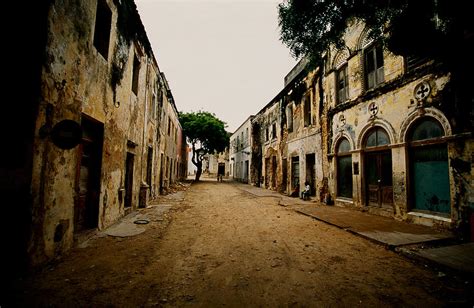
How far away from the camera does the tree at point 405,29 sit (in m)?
3.34

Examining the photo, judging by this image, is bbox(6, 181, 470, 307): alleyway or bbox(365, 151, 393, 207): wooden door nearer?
bbox(6, 181, 470, 307): alleyway

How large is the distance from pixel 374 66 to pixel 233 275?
863 centimetres

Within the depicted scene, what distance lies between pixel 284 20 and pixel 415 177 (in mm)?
5829

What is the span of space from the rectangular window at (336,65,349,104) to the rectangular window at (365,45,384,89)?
1.11m

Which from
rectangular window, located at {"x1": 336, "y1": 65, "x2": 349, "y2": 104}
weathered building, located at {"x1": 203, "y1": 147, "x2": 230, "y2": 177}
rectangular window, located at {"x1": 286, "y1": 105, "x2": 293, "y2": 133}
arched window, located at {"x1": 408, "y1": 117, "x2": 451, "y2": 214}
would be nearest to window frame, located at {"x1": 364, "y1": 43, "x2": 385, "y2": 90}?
rectangular window, located at {"x1": 336, "y1": 65, "x2": 349, "y2": 104}

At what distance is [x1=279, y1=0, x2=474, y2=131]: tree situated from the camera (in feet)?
10.9

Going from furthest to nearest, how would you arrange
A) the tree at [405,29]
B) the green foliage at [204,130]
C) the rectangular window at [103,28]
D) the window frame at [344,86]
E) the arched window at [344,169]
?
1. the green foliage at [204,130]
2. the window frame at [344,86]
3. the arched window at [344,169]
4. the rectangular window at [103,28]
5. the tree at [405,29]

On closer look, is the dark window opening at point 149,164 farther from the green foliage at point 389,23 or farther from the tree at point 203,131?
the tree at point 203,131

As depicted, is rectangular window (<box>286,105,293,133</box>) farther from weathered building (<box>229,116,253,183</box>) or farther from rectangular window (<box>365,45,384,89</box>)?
weathered building (<box>229,116,253,183</box>)

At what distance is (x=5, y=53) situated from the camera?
3.12 meters

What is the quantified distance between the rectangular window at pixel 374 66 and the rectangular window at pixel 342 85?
1109mm

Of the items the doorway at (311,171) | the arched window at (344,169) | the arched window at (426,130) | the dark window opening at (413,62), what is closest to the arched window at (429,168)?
the arched window at (426,130)

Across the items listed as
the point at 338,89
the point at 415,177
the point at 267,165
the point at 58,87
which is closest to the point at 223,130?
the point at 267,165

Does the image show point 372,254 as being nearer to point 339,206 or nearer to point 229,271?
point 229,271
